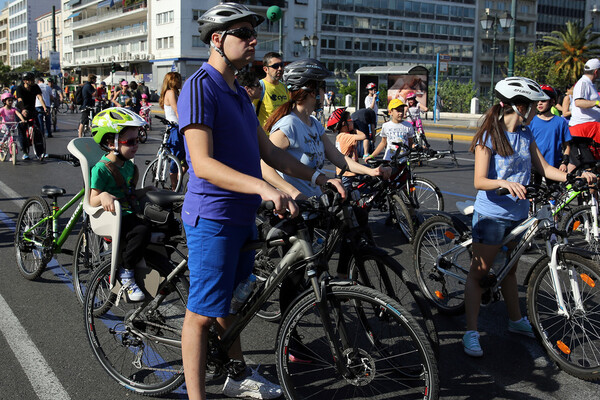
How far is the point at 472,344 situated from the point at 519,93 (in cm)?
165

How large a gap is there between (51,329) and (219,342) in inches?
76.3

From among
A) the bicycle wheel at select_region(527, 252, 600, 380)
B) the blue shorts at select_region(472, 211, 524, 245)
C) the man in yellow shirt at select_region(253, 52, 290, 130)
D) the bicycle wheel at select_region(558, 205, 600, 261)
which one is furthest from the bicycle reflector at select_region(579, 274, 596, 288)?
the man in yellow shirt at select_region(253, 52, 290, 130)

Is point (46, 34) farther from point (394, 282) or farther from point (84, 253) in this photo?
point (394, 282)

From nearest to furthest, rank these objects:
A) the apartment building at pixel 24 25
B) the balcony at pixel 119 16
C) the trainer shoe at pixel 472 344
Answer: the trainer shoe at pixel 472 344
the balcony at pixel 119 16
the apartment building at pixel 24 25

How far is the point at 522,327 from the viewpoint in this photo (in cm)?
436

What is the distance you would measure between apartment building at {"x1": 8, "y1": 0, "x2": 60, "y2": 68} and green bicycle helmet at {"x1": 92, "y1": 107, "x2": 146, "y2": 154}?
135217 mm

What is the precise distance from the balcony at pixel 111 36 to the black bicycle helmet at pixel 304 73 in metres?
75.6

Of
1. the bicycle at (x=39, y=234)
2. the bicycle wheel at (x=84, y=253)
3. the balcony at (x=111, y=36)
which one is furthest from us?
the balcony at (x=111, y=36)

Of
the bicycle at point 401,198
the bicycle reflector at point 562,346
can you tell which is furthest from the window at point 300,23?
the bicycle reflector at point 562,346

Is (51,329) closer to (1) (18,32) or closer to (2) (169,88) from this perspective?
(2) (169,88)

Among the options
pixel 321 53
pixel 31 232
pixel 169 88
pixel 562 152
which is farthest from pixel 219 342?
pixel 321 53

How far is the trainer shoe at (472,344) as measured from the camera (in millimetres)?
3988

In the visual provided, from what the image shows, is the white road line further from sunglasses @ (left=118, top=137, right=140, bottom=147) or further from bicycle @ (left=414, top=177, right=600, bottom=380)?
bicycle @ (left=414, top=177, right=600, bottom=380)

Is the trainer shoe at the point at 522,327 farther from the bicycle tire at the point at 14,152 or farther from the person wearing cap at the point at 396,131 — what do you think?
the bicycle tire at the point at 14,152
